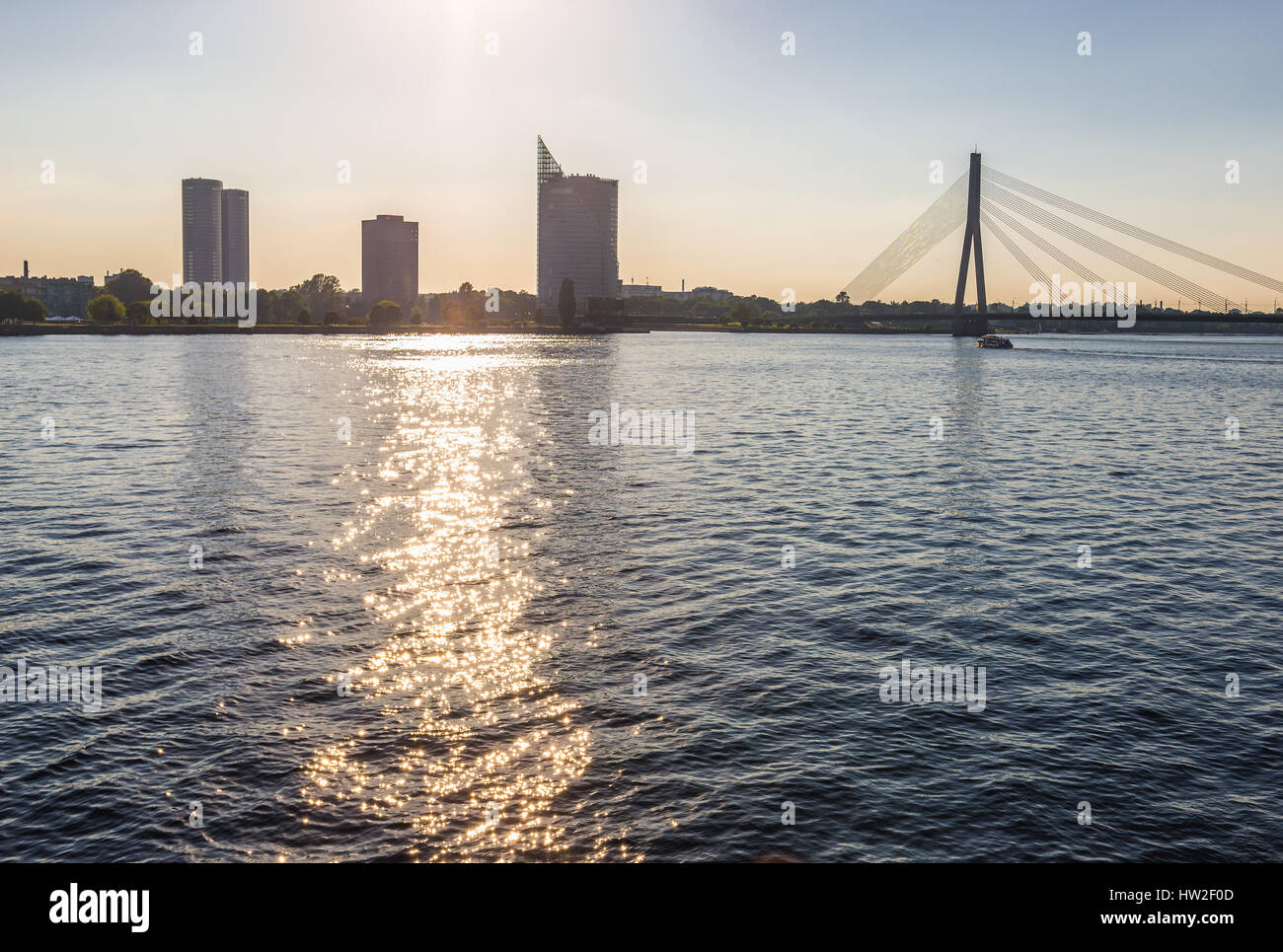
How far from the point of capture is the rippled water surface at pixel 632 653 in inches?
466

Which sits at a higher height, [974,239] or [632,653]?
[974,239]

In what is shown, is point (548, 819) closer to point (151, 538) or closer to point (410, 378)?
point (151, 538)

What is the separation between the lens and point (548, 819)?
460 inches

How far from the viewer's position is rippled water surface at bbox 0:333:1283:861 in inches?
466

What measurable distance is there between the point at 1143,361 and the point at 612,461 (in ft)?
439

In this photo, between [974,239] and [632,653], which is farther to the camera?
[974,239]

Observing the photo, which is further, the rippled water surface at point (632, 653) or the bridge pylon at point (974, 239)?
the bridge pylon at point (974, 239)

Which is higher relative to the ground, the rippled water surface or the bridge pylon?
the bridge pylon

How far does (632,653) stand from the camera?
58.1 feet

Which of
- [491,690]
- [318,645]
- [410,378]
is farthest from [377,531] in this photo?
[410,378]

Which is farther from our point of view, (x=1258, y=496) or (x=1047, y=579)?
(x=1258, y=496)

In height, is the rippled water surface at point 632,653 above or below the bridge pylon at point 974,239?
below

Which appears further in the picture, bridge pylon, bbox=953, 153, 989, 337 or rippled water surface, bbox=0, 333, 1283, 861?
bridge pylon, bbox=953, 153, 989, 337
